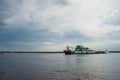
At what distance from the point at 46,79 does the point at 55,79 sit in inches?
63.3

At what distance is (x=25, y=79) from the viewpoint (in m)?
29.8

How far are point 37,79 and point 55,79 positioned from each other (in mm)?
3225

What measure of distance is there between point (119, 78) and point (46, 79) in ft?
43.0

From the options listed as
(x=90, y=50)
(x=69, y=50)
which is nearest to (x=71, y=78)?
(x=69, y=50)

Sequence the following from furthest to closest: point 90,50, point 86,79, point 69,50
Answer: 1. point 90,50
2. point 69,50
3. point 86,79

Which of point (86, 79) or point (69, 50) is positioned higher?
point (69, 50)

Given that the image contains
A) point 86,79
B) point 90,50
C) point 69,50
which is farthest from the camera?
point 90,50

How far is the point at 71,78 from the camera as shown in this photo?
100 feet

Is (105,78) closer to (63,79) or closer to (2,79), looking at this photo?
(63,79)

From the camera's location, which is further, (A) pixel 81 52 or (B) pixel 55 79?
(A) pixel 81 52

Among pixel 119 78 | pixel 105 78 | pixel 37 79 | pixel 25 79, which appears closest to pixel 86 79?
pixel 105 78

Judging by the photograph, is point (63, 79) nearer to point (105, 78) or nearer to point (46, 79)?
point (46, 79)

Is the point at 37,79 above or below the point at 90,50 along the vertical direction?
below

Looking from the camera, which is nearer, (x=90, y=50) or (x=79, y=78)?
(x=79, y=78)
